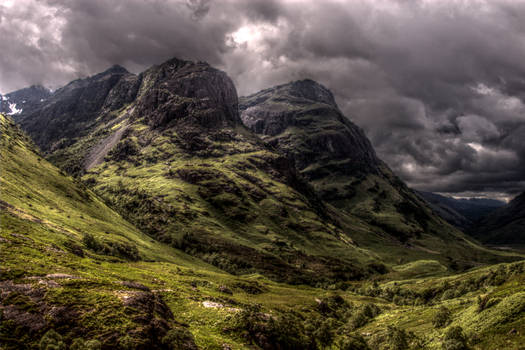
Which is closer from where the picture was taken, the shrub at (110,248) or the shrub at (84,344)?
the shrub at (84,344)

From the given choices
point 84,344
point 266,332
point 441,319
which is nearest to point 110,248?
point 266,332

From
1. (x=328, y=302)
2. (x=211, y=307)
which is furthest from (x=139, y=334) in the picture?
(x=328, y=302)

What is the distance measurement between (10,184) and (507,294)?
221359mm

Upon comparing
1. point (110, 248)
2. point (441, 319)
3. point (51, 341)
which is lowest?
point (110, 248)

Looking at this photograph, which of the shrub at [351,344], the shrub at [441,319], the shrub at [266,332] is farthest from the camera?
the shrub at [441,319]

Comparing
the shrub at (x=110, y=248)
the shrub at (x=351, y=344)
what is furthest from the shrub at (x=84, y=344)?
the shrub at (x=110, y=248)

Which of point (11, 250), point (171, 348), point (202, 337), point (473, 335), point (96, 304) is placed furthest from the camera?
point (11, 250)

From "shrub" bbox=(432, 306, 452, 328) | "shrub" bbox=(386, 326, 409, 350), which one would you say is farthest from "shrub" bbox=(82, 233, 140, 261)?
"shrub" bbox=(432, 306, 452, 328)

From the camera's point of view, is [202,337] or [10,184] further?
[10,184]

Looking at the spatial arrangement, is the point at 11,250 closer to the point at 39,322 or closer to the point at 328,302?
the point at 39,322

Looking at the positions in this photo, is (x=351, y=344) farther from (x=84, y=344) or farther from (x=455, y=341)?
(x=84, y=344)

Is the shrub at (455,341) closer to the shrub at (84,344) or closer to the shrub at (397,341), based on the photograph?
the shrub at (397,341)

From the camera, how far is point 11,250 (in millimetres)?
60031

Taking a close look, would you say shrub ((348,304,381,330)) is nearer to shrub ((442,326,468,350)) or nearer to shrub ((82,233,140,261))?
shrub ((442,326,468,350))
